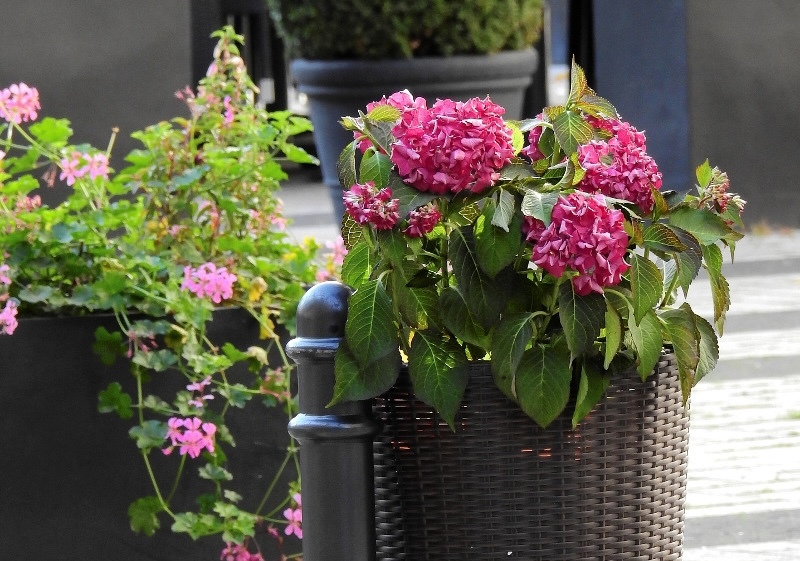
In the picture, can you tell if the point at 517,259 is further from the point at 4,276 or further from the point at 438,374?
the point at 4,276

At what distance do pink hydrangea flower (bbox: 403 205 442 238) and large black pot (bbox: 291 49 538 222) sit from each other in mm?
4781

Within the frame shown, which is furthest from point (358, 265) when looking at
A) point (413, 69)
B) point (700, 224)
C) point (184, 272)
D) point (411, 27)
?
point (411, 27)

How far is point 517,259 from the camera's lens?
1854 millimetres

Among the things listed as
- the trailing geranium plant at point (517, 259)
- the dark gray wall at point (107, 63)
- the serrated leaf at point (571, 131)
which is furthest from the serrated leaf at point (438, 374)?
the dark gray wall at point (107, 63)

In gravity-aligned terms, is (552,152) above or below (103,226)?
above

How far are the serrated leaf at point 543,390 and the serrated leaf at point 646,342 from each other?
100 millimetres

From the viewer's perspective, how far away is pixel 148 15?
4.44 m

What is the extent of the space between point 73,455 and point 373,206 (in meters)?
1.26

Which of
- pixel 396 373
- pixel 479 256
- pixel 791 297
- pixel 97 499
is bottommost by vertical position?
pixel 791 297

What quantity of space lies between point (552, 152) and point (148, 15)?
2795mm

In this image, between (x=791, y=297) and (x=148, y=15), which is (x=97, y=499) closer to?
(x=148, y=15)

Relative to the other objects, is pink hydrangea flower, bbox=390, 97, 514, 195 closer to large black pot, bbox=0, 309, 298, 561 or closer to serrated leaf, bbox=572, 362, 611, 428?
serrated leaf, bbox=572, 362, 611, 428

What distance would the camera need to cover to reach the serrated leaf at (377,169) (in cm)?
184

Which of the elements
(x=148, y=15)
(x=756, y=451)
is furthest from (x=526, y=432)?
(x=148, y=15)
